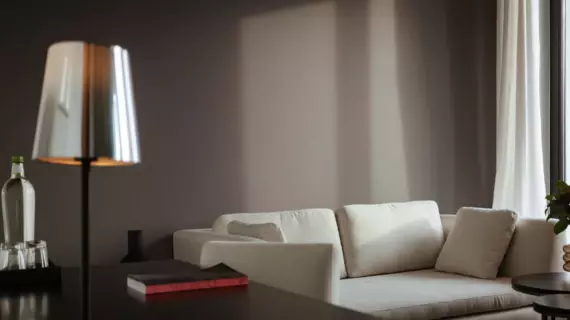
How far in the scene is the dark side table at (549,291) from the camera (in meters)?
2.71

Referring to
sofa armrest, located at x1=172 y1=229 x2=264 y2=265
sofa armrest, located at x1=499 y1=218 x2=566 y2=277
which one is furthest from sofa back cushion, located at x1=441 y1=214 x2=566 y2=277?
sofa armrest, located at x1=172 y1=229 x2=264 y2=265

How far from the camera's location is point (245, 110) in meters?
4.07

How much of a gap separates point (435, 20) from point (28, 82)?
2.81m

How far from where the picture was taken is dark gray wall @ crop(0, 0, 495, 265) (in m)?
A: 3.51

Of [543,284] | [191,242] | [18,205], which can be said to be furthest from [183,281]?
[543,284]

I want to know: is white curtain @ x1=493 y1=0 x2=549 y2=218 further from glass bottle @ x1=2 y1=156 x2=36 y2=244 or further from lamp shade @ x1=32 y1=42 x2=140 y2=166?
lamp shade @ x1=32 y1=42 x2=140 y2=166

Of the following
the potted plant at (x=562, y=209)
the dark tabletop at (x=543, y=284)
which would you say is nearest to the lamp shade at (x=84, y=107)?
the dark tabletop at (x=543, y=284)

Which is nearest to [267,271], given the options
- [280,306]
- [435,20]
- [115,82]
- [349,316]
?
[280,306]

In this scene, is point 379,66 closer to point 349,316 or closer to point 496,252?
point 496,252

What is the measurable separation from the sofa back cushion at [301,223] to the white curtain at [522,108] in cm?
164

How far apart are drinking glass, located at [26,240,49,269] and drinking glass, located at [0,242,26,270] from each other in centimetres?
1

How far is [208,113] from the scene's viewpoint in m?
3.94

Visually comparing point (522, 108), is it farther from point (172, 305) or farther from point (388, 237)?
point (172, 305)

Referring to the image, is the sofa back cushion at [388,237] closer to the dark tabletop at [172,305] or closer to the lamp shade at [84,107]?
the dark tabletop at [172,305]
